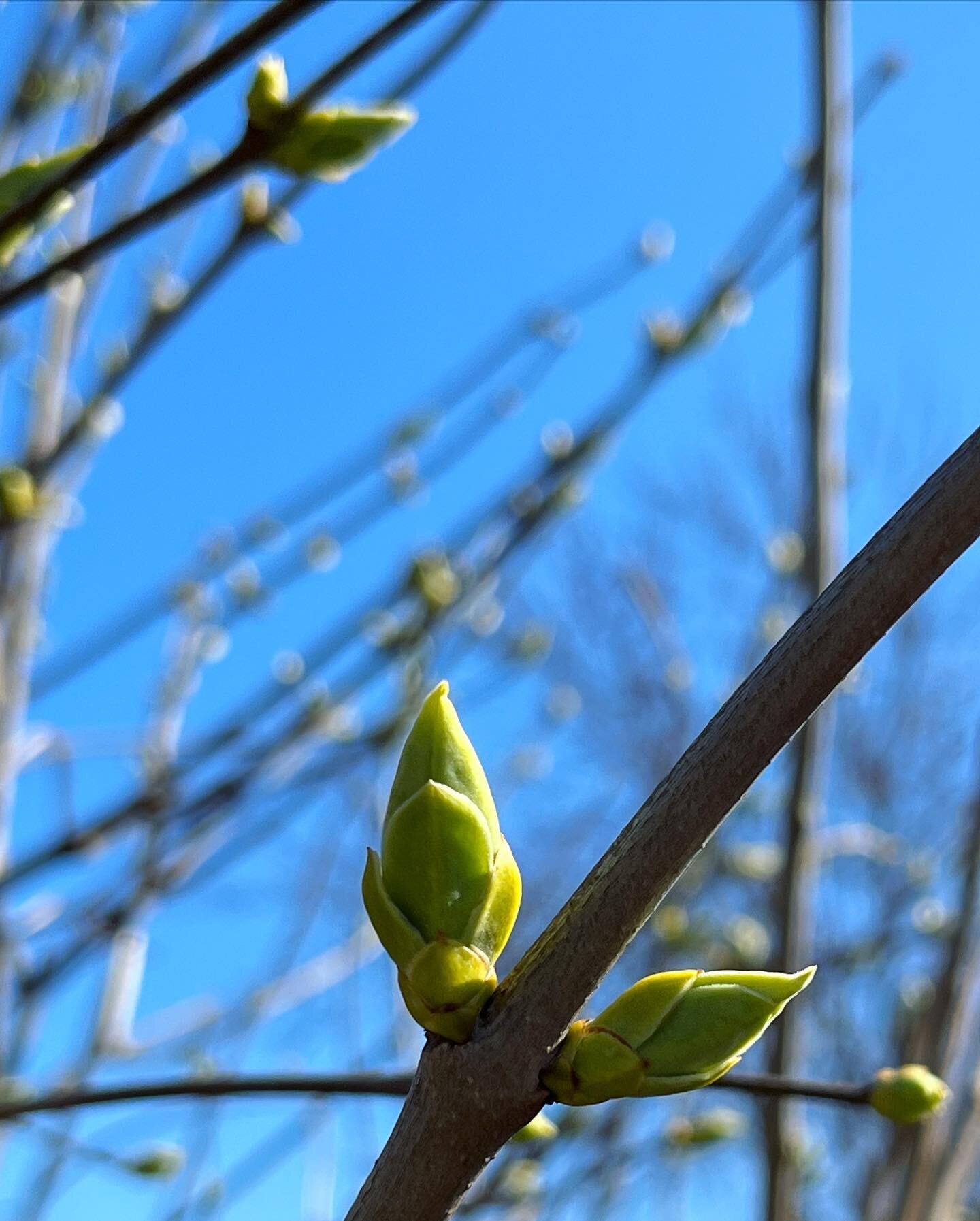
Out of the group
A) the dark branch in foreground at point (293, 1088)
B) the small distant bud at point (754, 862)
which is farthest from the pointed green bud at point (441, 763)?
the small distant bud at point (754, 862)

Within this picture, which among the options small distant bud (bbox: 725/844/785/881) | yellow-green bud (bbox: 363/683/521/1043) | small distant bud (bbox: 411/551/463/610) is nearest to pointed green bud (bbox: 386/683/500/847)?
yellow-green bud (bbox: 363/683/521/1043)

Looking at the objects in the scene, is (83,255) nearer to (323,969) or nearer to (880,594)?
A: (880,594)

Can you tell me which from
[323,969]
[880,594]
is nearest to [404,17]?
[880,594]

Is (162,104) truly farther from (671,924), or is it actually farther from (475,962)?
(671,924)

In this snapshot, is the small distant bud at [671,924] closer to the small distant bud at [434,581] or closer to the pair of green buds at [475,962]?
the small distant bud at [434,581]

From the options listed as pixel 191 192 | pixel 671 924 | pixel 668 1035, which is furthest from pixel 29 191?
pixel 671 924

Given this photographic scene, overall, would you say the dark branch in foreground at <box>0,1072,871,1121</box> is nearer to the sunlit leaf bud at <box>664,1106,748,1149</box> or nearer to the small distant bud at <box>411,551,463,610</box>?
the sunlit leaf bud at <box>664,1106,748,1149</box>
